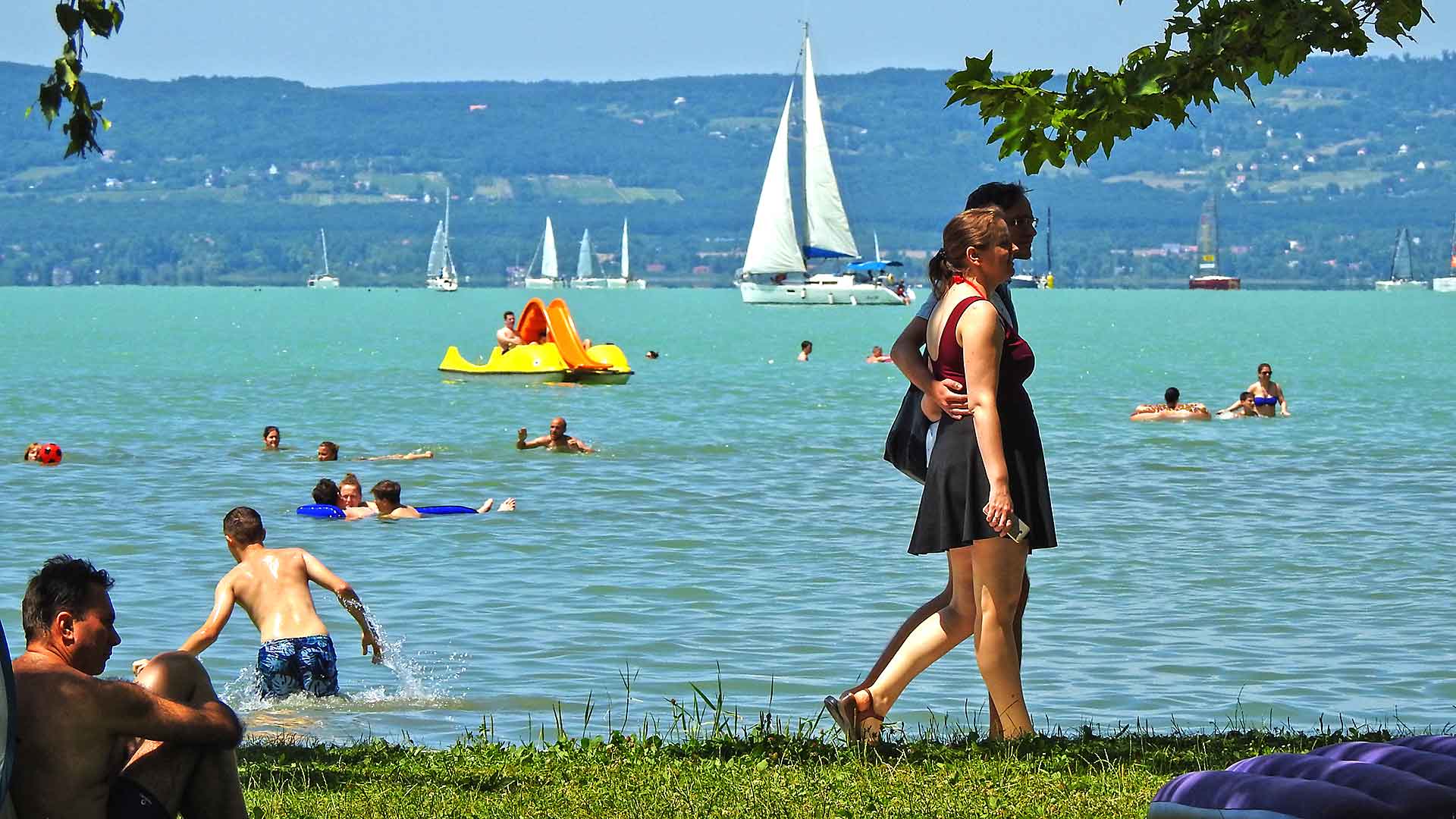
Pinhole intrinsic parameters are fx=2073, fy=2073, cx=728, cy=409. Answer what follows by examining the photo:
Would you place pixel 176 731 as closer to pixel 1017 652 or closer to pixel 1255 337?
pixel 1017 652

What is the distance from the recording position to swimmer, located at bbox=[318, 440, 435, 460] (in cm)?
2278

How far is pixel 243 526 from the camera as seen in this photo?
9.33m

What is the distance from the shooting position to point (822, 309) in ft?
404

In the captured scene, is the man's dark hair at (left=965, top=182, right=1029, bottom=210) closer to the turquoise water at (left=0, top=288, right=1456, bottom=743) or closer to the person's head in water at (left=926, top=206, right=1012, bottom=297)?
the person's head in water at (left=926, top=206, right=1012, bottom=297)

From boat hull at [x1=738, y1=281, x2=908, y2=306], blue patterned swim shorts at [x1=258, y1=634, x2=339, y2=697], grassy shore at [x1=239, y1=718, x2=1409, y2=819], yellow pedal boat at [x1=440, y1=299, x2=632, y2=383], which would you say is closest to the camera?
grassy shore at [x1=239, y1=718, x2=1409, y2=819]

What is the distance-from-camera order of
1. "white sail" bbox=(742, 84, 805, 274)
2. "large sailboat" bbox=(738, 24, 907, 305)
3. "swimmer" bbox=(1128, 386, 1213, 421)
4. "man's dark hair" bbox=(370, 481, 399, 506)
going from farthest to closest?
"white sail" bbox=(742, 84, 805, 274)
"large sailboat" bbox=(738, 24, 907, 305)
"swimmer" bbox=(1128, 386, 1213, 421)
"man's dark hair" bbox=(370, 481, 399, 506)

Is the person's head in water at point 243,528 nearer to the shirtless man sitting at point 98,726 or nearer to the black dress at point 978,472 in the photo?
the black dress at point 978,472

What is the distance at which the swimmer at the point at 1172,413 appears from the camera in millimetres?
29531

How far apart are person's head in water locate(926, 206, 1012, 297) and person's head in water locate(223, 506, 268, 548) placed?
4.14 m

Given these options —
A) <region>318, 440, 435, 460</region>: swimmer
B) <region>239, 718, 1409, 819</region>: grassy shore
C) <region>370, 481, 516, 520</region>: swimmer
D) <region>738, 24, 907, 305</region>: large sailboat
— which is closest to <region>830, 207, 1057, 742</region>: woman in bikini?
<region>239, 718, 1409, 819</region>: grassy shore

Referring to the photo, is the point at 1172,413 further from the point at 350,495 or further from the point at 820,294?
the point at 820,294

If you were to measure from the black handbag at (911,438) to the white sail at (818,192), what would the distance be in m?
78.4

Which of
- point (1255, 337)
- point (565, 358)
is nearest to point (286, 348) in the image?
point (565, 358)

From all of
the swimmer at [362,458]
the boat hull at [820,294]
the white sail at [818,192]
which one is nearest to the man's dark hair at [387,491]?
the swimmer at [362,458]
